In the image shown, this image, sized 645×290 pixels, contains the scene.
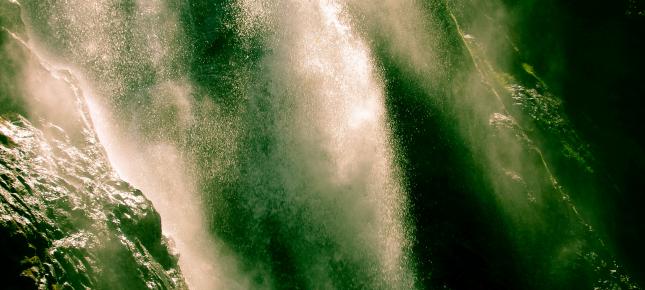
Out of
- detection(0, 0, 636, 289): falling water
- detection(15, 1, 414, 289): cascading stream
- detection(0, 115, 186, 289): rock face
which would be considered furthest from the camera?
detection(0, 0, 636, 289): falling water

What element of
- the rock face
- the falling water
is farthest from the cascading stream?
the rock face

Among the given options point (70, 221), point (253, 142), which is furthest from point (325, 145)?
point (70, 221)

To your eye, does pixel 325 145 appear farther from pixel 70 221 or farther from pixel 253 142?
pixel 70 221

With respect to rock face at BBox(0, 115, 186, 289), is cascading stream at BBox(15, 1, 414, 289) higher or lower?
higher

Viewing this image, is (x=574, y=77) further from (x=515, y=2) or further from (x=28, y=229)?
(x=28, y=229)

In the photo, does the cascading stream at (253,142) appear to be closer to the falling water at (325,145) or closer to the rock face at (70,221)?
the falling water at (325,145)

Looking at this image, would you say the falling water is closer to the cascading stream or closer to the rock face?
the cascading stream

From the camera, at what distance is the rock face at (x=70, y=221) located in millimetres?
5473

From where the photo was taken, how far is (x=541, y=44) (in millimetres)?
16297

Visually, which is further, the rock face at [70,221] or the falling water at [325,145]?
the falling water at [325,145]

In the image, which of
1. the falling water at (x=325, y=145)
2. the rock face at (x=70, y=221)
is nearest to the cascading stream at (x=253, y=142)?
the falling water at (x=325, y=145)

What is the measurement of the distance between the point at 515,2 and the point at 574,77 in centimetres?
378

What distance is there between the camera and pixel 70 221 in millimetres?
6441

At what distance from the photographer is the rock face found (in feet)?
18.0
